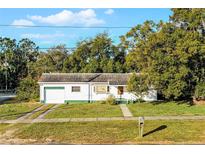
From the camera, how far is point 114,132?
14.3m

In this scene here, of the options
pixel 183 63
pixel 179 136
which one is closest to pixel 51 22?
pixel 183 63

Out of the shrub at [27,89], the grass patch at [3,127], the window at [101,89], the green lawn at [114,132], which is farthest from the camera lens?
the shrub at [27,89]

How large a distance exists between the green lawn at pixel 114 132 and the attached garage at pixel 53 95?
40.4ft

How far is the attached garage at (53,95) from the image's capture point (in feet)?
95.3

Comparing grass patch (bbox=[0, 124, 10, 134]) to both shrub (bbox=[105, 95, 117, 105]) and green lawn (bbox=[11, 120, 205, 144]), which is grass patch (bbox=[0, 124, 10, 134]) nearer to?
green lawn (bbox=[11, 120, 205, 144])

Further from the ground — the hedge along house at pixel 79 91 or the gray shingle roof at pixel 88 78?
the gray shingle roof at pixel 88 78

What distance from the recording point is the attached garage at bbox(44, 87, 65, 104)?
1144 inches

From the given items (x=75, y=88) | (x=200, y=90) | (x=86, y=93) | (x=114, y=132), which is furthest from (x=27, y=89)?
(x=114, y=132)

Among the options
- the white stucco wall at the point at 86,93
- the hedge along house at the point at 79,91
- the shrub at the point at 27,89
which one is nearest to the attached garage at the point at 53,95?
the hedge along house at the point at 79,91

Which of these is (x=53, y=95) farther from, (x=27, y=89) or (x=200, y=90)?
(x=200, y=90)

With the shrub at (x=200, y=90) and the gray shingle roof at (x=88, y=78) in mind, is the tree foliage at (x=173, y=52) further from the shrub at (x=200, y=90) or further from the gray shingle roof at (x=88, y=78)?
the gray shingle roof at (x=88, y=78)

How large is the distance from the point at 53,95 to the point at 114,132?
15.7m
